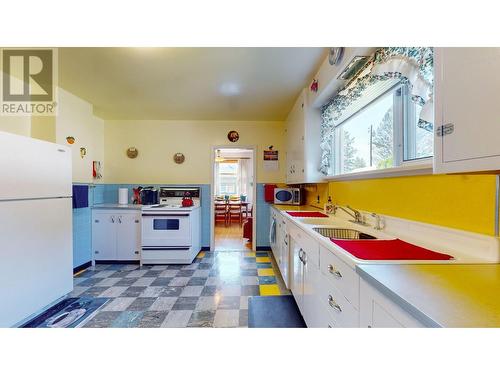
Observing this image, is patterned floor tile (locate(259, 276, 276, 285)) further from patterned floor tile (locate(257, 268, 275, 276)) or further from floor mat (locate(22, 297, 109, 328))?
floor mat (locate(22, 297, 109, 328))

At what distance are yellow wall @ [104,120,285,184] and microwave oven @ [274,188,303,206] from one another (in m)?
0.85

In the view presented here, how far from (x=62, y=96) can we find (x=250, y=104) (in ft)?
8.28

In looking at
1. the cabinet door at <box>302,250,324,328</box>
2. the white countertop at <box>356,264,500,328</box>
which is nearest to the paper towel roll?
the cabinet door at <box>302,250,324,328</box>

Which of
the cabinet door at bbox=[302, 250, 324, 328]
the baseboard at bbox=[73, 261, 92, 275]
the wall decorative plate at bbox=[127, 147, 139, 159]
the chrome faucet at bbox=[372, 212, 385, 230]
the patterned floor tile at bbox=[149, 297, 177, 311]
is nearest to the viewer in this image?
the cabinet door at bbox=[302, 250, 324, 328]

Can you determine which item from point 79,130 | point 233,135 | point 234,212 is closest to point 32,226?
point 79,130

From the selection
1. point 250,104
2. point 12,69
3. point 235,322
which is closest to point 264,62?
point 250,104

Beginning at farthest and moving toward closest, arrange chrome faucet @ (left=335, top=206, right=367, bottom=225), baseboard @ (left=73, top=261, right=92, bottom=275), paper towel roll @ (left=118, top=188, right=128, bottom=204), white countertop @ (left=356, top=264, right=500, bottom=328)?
1. paper towel roll @ (left=118, top=188, right=128, bottom=204)
2. baseboard @ (left=73, top=261, right=92, bottom=275)
3. chrome faucet @ (left=335, top=206, right=367, bottom=225)
4. white countertop @ (left=356, top=264, right=500, bottom=328)

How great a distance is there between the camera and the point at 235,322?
193 cm

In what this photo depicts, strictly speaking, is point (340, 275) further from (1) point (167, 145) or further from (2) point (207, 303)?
(1) point (167, 145)

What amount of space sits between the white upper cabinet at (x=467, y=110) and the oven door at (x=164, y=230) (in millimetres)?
3196

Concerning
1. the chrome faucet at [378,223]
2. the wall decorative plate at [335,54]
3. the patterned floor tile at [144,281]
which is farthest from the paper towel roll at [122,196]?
the chrome faucet at [378,223]

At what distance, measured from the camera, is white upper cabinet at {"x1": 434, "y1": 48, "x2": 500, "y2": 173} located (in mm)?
614

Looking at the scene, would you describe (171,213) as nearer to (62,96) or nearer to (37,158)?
(37,158)

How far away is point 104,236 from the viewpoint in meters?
3.49
